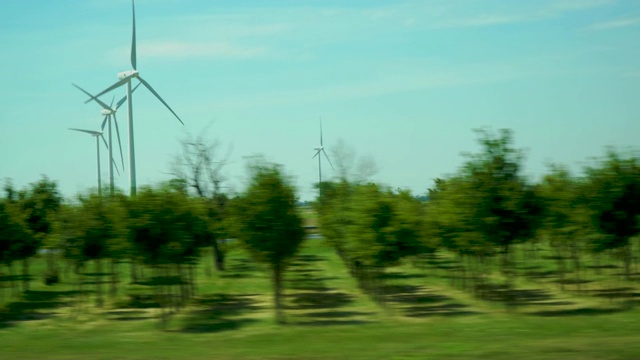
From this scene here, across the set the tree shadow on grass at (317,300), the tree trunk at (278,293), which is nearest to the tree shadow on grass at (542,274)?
the tree shadow on grass at (317,300)

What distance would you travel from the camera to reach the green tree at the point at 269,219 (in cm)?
2573

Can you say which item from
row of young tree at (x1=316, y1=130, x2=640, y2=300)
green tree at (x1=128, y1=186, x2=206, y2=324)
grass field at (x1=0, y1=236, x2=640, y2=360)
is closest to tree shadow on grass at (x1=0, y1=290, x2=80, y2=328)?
grass field at (x1=0, y1=236, x2=640, y2=360)

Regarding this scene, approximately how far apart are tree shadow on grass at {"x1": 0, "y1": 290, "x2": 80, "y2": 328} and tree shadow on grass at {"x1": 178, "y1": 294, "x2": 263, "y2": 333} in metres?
6.28

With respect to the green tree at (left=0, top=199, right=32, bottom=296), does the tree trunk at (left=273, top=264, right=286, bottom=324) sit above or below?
below

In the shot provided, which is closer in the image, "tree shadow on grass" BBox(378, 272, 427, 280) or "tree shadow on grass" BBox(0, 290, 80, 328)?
"tree shadow on grass" BBox(0, 290, 80, 328)

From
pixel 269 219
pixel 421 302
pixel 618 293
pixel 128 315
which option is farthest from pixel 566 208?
pixel 128 315

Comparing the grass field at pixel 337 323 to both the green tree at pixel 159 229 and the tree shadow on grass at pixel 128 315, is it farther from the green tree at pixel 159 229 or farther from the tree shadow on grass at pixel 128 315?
the green tree at pixel 159 229

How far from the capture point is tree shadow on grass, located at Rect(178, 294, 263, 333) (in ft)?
83.2

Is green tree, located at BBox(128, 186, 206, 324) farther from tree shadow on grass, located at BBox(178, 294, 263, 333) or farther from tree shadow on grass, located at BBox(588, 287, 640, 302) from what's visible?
tree shadow on grass, located at BBox(588, 287, 640, 302)

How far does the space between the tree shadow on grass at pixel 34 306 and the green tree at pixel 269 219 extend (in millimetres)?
9790

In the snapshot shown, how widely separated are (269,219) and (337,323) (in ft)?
14.0

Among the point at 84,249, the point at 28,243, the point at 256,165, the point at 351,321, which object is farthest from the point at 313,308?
the point at 28,243

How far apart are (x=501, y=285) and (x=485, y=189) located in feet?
33.3

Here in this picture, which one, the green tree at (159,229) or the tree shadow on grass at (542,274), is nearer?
the green tree at (159,229)
